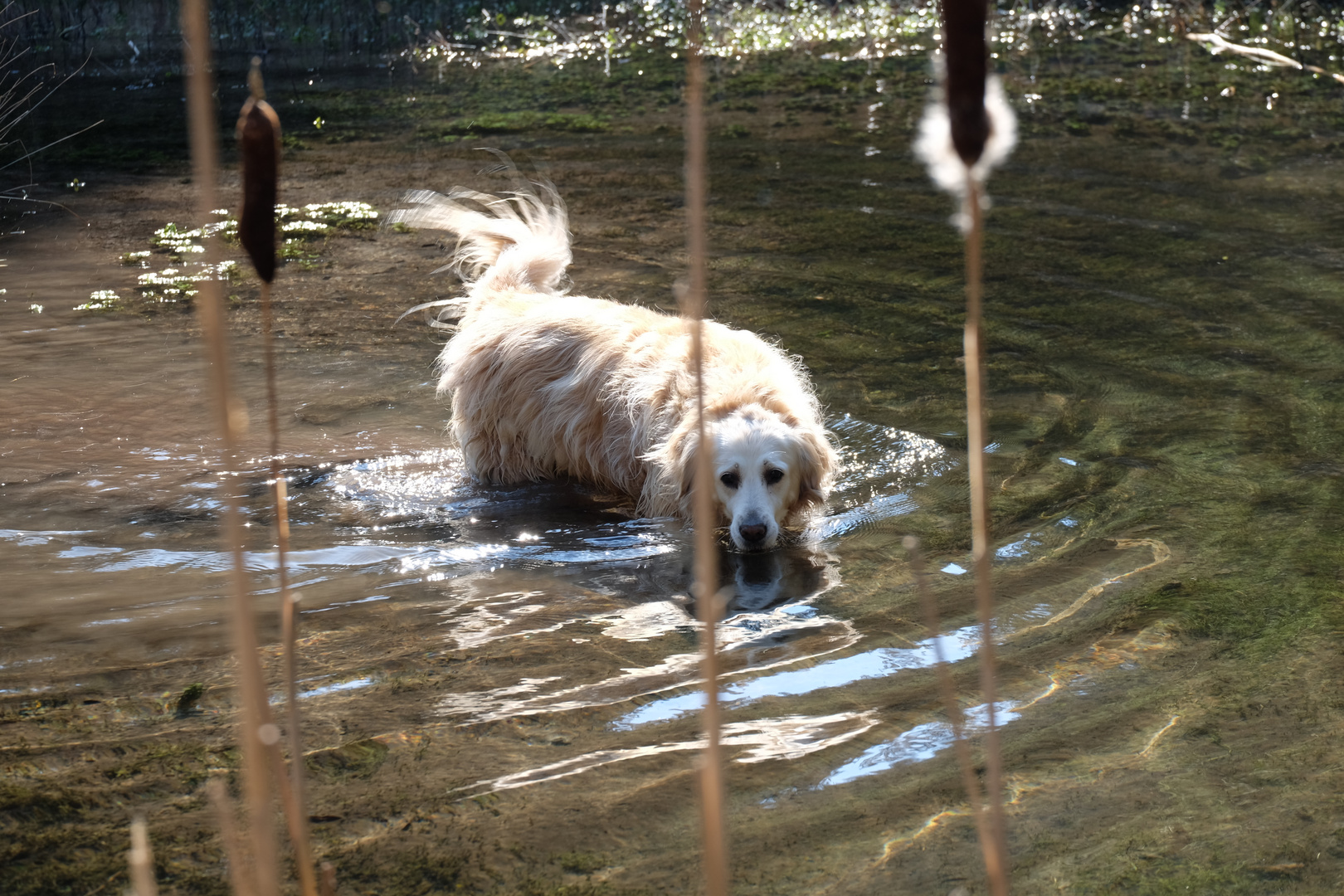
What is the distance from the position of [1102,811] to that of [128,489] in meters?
3.87

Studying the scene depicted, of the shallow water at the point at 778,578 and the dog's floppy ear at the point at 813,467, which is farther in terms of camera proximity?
the dog's floppy ear at the point at 813,467

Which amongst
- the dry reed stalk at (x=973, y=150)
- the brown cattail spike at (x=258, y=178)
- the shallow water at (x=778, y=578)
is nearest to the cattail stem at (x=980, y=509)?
the dry reed stalk at (x=973, y=150)

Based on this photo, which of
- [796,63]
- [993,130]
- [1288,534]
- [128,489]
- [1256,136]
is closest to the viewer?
[993,130]

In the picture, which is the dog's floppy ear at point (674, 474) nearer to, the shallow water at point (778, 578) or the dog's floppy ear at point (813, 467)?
the shallow water at point (778, 578)

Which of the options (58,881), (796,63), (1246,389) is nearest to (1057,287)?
(1246,389)

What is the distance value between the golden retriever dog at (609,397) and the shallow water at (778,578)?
0.18 meters

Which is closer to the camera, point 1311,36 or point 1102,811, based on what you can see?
point 1102,811

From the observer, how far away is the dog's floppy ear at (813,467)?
4.57 meters

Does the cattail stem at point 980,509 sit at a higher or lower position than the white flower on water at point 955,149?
lower

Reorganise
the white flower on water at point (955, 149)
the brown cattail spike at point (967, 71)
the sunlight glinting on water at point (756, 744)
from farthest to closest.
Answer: the sunlight glinting on water at point (756, 744)
the white flower on water at point (955, 149)
the brown cattail spike at point (967, 71)

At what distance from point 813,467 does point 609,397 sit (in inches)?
37.2

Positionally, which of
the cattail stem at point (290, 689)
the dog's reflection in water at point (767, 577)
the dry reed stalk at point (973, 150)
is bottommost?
the dog's reflection in water at point (767, 577)

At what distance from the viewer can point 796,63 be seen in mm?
15211

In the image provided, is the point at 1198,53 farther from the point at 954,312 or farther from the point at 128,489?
the point at 128,489
